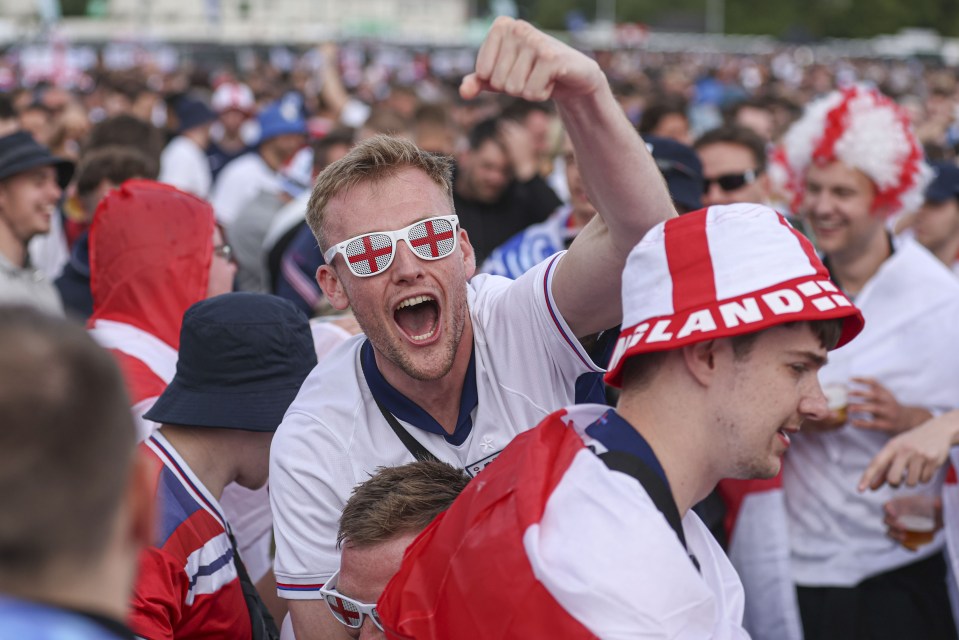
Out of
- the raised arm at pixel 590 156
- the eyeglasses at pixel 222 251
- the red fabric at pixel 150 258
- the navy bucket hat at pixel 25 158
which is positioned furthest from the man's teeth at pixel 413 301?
the navy bucket hat at pixel 25 158

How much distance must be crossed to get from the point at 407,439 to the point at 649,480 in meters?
0.96

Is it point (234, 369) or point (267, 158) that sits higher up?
point (234, 369)

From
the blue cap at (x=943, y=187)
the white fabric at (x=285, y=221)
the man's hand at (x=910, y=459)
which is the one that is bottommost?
the man's hand at (x=910, y=459)

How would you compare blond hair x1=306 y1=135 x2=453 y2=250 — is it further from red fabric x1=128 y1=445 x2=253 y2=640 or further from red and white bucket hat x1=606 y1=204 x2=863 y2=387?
red and white bucket hat x1=606 y1=204 x2=863 y2=387

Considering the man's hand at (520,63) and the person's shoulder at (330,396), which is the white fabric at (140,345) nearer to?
the person's shoulder at (330,396)

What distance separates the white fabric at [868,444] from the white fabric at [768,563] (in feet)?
0.34

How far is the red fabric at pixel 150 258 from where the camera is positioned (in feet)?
12.6

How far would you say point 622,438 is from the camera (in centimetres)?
189

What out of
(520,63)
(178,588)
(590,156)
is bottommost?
(178,588)

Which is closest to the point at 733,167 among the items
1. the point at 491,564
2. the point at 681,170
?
the point at 681,170

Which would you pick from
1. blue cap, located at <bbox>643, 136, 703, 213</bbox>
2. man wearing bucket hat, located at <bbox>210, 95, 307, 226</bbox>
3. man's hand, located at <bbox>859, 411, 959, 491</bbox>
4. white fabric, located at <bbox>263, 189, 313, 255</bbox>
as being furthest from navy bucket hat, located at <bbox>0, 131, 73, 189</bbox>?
man's hand, located at <bbox>859, 411, 959, 491</bbox>

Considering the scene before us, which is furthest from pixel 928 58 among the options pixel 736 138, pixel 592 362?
pixel 592 362

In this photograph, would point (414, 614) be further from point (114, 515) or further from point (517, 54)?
point (517, 54)

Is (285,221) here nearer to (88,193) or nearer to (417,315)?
(88,193)
